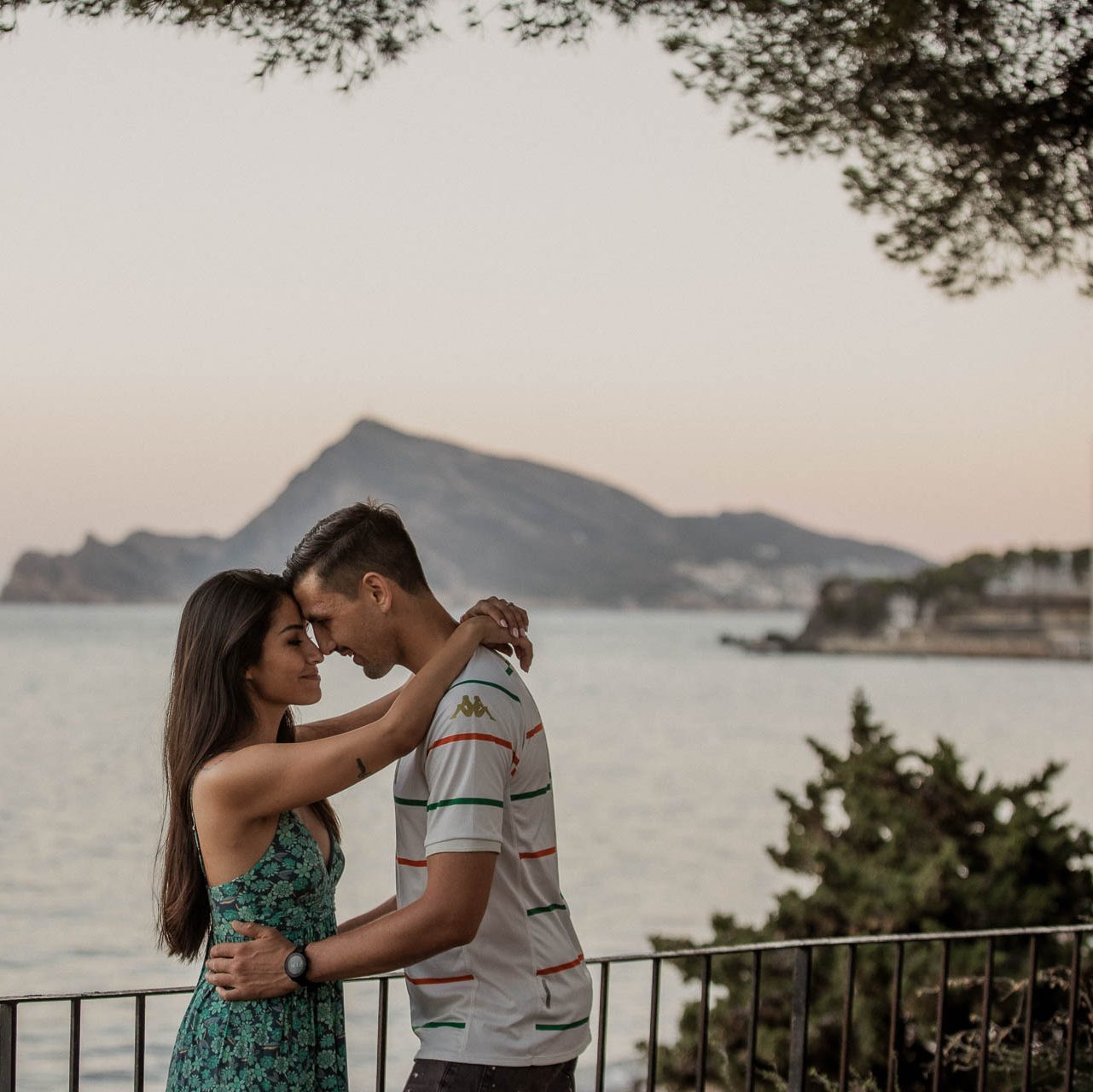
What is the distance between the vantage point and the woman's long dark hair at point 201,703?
7.61ft

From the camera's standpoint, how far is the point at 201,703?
2.32 m

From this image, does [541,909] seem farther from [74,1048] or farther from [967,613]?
[967,613]

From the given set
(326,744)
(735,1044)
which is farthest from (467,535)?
(326,744)

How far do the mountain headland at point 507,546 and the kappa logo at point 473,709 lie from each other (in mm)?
60627

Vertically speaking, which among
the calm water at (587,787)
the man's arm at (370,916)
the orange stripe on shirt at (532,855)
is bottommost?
the calm water at (587,787)

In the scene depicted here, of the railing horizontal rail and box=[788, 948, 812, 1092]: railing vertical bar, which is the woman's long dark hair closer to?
the railing horizontal rail

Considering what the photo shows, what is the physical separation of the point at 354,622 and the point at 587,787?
36.7 metres

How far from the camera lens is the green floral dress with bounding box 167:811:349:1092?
2.26m

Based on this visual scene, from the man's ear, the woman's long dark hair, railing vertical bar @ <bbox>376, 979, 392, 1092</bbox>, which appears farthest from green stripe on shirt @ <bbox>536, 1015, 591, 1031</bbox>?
railing vertical bar @ <bbox>376, 979, 392, 1092</bbox>

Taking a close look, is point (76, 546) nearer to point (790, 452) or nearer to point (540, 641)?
point (540, 641)

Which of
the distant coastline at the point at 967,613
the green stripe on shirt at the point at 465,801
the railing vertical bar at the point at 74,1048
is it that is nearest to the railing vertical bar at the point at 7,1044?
the railing vertical bar at the point at 74,1048

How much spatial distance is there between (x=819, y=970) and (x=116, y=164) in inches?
1391

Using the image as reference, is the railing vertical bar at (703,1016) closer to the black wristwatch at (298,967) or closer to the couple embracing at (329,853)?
the couple embracing at (329,853)

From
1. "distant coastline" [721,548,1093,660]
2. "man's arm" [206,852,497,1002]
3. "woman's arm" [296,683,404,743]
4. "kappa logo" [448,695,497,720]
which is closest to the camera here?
"man's arm" [206,852,497,1002]
